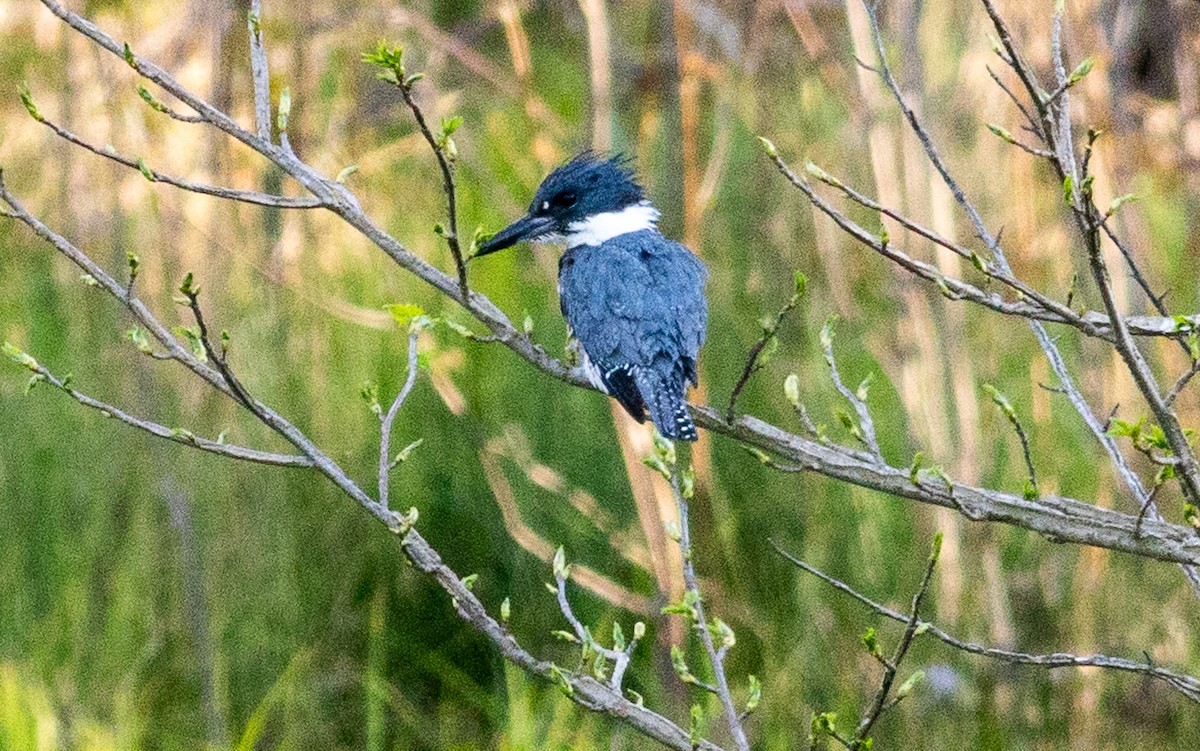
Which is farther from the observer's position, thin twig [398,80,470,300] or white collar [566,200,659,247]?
white collar [566,200,659,247]

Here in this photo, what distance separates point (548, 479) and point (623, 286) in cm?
64

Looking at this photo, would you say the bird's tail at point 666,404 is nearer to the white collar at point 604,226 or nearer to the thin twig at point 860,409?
the white collar at point 604,226

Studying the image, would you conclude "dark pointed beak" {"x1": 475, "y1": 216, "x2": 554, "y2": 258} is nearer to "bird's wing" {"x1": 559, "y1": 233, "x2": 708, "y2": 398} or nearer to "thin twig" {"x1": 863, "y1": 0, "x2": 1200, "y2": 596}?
"bird's wing" {"x1": 559, "y1": 233, "x2": 708, "y2": 398}

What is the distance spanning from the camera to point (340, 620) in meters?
3.79

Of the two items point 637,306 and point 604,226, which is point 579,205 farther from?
point 637,306

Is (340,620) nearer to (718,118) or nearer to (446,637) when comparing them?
(446,637)

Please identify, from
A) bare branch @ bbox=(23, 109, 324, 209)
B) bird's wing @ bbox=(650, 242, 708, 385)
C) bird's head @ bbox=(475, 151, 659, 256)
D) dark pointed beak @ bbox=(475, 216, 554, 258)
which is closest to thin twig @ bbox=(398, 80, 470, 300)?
bare branch @ bbox=(23, 109, 324, 209)

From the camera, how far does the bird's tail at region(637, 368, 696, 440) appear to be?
292cm

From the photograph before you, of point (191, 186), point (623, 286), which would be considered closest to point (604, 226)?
point (623, 286)

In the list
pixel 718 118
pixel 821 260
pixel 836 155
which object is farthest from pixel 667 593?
pixel 836 155

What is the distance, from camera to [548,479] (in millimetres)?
3777

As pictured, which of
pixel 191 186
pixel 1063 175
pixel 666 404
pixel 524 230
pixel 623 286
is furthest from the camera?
pixel 524 230

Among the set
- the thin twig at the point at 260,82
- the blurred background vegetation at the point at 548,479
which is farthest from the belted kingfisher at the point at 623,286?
the thin twig at the point at 260,82

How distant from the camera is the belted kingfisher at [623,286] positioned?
3.11 m
